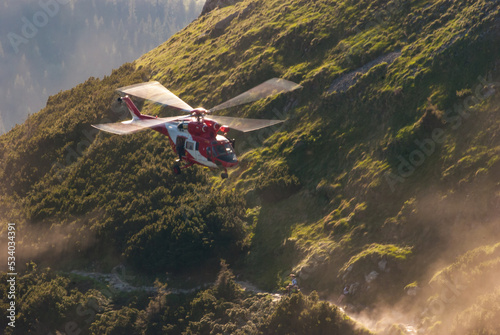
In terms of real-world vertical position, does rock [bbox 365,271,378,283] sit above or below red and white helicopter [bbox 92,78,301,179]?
below

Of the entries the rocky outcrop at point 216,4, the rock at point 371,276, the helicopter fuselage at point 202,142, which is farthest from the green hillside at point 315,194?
the rocky outcrop at point 216,4

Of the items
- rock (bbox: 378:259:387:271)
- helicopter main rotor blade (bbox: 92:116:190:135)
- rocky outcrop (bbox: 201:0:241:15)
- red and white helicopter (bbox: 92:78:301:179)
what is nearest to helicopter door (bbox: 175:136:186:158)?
red and white helicopter (bbox: 92:78:301:179)

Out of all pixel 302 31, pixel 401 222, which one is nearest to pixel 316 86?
pixel 302 31

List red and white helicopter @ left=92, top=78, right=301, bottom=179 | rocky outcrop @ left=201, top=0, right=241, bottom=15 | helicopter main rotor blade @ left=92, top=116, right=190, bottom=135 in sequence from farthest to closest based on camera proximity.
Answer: rocky outcrop @ left=201, top=0, right=241, bottom=15
red and white helicopter @ left=92, top=78, right=301, bottom=179
helicopter main rotor blade @ left=92, top=116, right=190, bottom=135

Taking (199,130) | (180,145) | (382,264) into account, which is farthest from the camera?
(180,145)

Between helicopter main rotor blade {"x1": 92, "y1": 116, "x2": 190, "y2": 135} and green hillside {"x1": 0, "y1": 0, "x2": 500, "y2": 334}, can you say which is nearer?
green hillside {"x1": 0, "y1": 0, "x2": 500, "y2": 334}

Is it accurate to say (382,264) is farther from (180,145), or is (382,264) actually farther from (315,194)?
(180,145)

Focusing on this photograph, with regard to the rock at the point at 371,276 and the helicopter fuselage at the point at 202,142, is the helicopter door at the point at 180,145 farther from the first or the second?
the rock at the point at 371,276

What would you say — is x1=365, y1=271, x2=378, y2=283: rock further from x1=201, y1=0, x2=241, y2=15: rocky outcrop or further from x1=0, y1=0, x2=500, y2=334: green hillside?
x1=201, y1=0, x2=241, y2=15: rocky outcrop

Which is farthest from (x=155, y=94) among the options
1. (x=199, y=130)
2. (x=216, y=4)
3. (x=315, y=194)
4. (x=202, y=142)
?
(x=216, y=4)
